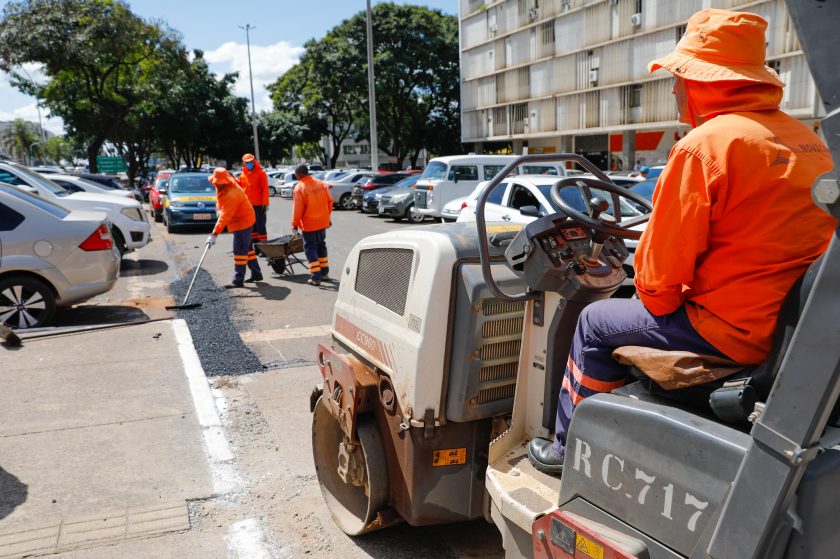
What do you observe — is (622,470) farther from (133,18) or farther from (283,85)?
(283,85)

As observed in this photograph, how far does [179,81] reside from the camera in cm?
3847

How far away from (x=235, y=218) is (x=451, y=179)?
32.4 feet

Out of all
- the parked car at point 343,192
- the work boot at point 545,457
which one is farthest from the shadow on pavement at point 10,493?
the parked car at point 343,192

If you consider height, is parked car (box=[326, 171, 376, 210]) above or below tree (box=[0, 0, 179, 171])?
below

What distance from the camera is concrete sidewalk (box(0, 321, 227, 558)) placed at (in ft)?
12.5

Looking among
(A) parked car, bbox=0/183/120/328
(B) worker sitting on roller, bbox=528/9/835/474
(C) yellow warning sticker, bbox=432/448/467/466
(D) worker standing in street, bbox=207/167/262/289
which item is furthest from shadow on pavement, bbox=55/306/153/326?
(B) worker sitting on roller, bbox=528/9/835/474

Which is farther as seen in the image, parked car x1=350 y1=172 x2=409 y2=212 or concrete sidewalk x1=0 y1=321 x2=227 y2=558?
parked car x1=350 y1=172 x2=409 y2=212

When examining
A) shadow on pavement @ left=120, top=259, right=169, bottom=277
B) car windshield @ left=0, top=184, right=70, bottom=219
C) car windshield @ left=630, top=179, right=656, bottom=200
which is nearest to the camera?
car windshield @ left=0, top=184, right=70, bottom=219

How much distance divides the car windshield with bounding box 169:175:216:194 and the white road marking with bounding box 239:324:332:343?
12388 millimetres

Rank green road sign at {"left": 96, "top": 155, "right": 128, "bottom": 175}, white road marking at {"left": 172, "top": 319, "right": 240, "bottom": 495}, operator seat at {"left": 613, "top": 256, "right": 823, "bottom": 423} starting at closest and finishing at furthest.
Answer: operator seat at {"left": 613, "top": 256, "right": 823, "bottom": 423}
white road marking at {"left": 172, "top": 319, "right": 240, "bottom": 495}
green road sign at {"left": 96, "top": 155, "right": 128, "bottom": 175}

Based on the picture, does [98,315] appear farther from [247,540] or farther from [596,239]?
[596,239]

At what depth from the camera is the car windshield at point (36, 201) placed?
817 centimetres

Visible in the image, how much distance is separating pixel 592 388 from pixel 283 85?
5525 centimetres

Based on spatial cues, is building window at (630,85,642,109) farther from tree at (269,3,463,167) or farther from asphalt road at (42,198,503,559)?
asphalt road at (42,198,503,559)
